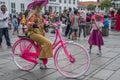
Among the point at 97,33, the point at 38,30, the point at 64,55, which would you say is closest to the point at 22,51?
the point at 38,30

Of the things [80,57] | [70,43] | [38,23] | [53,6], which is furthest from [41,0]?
[53,6]

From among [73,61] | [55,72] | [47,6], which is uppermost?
[47,6]

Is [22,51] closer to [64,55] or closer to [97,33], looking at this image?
[64,55]

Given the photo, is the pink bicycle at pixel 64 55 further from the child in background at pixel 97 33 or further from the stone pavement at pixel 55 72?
the child in background at pixel 97 33

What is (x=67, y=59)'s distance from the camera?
5832 mm

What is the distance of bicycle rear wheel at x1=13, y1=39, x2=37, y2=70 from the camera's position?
622 centimetres

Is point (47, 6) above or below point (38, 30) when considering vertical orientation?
above

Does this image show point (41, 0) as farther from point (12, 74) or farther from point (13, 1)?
point (13, 1)

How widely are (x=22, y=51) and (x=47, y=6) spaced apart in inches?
1685

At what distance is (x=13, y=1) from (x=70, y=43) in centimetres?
3320

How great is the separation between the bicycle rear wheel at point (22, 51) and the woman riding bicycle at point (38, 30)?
25cm

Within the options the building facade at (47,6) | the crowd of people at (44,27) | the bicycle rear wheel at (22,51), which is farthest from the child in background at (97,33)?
the building facade at (47,6)

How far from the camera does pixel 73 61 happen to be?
5750 mm

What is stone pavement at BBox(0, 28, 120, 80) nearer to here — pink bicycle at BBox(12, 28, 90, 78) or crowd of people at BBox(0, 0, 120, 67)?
pink bicycle at BBox(12, 28, 90, 78)
